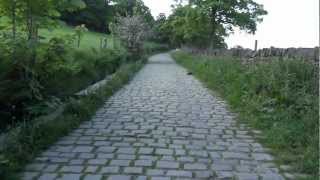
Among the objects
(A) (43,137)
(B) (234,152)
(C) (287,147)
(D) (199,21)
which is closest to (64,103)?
(A) (43,137)

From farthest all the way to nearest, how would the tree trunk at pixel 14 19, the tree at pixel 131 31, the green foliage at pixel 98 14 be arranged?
the green foliage at pixel 98 14 → the tree at pixel 131 31 → the tree trunk at pixel 14 19

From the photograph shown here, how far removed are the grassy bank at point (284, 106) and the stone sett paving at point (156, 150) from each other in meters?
0.30

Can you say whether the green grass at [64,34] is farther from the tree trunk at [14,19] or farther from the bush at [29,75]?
the tree trunk at [14,19]

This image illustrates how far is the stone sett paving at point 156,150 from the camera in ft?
16.1

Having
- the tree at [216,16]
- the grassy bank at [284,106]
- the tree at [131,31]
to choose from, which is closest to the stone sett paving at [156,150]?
the grassy bank at [284,106]

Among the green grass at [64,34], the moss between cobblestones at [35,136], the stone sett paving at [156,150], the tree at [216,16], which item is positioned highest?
the tree at [216,16]

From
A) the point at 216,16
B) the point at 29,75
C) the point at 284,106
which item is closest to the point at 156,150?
the point at 29,75

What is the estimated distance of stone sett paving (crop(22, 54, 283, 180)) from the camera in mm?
4914

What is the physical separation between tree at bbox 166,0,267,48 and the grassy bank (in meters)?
22.4

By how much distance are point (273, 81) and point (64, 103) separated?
464 centimetres

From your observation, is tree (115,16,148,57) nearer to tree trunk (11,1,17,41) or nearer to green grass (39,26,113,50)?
green grass (39,26,113,50)

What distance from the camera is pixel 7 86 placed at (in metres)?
6.79

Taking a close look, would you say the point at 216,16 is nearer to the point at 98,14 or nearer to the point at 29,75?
the point at 29,75

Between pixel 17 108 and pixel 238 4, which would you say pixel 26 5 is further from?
pixel 238 4
